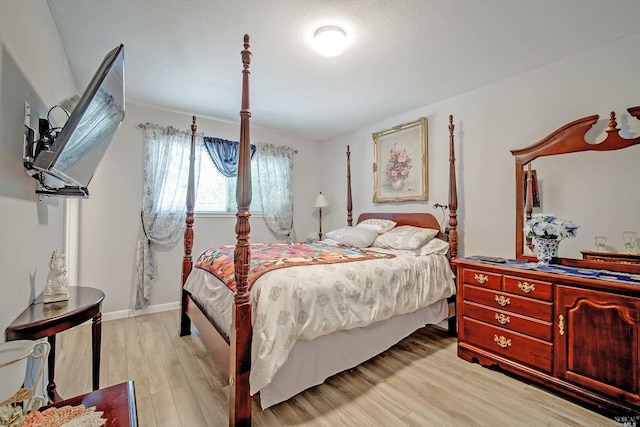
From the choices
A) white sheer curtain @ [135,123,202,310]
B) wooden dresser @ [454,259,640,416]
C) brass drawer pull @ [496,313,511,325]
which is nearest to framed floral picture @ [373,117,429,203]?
wooden dresser @ [454,259,640,416]

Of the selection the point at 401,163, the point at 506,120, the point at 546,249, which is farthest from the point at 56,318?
the point at 506,120

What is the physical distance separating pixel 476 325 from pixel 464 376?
409 millimetres

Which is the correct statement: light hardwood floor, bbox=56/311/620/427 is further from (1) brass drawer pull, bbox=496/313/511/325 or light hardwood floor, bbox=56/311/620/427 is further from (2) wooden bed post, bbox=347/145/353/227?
(2) wooden bed post, bbox=347/145/353/227

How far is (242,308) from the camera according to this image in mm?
1566

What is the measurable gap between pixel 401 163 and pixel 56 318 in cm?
341

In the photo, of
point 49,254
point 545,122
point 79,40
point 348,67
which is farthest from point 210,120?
point 545,122

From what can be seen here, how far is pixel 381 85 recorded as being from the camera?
2840 millimetres

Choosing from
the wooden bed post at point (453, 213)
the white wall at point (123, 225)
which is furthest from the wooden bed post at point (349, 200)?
the white wall at point (123, 225)

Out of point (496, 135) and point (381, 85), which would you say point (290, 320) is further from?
point (496, 135)

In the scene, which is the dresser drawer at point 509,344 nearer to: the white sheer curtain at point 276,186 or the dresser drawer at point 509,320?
the dresser drawer at point 509,320

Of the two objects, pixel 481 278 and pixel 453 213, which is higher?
pixel 453 213

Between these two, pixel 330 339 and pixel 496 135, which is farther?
pixel 496 135

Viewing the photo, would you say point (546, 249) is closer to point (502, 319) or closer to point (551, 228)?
point (551, 228)

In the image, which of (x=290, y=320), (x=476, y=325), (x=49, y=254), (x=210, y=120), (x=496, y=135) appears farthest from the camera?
(x=210, y=120)
